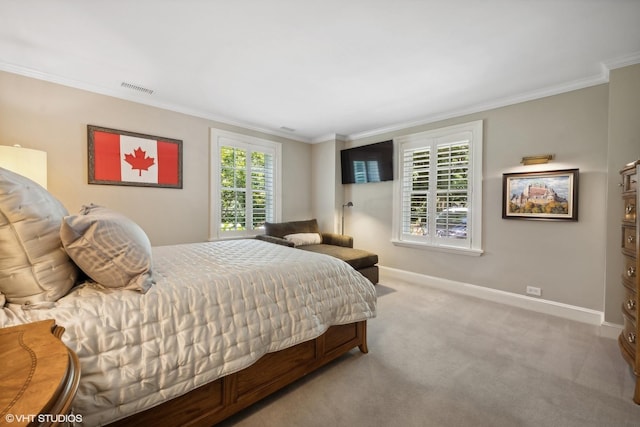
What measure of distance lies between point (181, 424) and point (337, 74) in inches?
118

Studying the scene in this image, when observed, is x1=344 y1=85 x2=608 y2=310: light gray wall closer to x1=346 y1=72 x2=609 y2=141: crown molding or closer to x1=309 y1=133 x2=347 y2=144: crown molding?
x1=346 y1=72 x2=609 y2=141: crown molding

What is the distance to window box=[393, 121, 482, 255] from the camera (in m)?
3.65

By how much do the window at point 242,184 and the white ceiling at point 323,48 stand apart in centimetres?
93

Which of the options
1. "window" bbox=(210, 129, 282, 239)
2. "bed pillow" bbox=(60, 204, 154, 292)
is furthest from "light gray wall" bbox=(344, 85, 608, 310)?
"bed pillow" bbox=(60, 204, 154, 292)

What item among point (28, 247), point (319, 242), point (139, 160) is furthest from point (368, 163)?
point (28, 247)

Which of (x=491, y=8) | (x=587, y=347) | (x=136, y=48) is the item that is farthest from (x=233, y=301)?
(x=587, y=347)

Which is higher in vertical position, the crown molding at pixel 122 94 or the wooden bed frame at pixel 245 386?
the crown molding at pixel 122 94

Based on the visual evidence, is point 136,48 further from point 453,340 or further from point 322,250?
point 453,340

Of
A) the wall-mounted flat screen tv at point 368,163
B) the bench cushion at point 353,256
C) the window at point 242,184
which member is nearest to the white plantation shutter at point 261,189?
the window at point 242,184

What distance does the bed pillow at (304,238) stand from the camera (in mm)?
4379

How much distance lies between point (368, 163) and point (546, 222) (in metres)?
2.61

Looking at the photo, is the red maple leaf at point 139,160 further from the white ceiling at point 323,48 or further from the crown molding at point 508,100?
the crown molding at point 508,100

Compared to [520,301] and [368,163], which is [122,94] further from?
[520,301]

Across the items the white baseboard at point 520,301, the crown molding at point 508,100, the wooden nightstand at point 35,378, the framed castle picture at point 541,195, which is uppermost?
the crown molding at point 508,100
